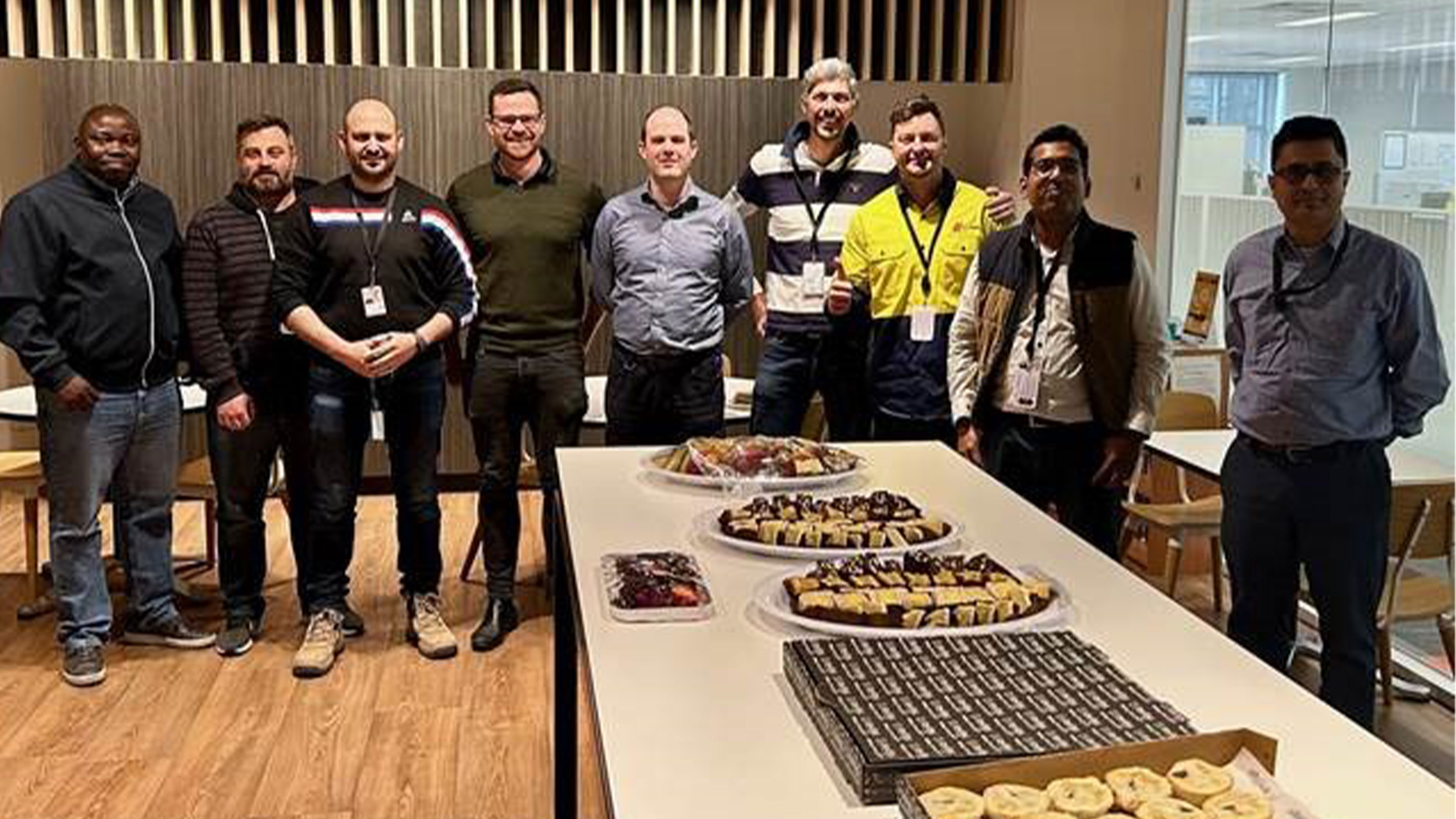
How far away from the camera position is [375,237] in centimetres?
389

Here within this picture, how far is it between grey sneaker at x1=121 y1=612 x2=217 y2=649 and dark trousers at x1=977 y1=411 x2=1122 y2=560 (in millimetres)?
2467

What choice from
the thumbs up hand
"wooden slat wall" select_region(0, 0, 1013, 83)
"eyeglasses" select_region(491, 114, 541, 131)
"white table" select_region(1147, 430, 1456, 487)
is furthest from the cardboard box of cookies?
"wooden slat wall" select_region(0, 0, 1013, 83)

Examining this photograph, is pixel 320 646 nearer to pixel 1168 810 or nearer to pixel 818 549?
pixel 818 549

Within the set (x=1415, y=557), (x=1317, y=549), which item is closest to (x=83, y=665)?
(x=1317, y=549)

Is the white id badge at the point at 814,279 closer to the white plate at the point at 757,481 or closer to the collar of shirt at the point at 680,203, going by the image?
the collar of shirt at the point at 680,203

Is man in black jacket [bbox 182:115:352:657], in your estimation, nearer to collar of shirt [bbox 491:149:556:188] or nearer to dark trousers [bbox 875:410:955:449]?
collar of shirt [bbox 491:149:556:188]

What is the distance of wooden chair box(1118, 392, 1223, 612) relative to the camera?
14.5ft

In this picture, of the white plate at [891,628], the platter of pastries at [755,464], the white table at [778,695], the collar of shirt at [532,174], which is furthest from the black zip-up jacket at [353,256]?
the white plate at [891,628]

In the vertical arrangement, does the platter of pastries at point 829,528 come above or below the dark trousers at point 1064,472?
above

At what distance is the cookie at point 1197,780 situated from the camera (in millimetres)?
1229

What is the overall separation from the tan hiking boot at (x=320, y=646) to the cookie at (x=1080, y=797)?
3.20 m

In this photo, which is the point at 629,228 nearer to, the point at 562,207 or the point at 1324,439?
the point at 562,207

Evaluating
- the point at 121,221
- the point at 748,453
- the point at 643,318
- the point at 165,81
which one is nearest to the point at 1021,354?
the point at 748,453

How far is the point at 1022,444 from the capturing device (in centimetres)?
339
